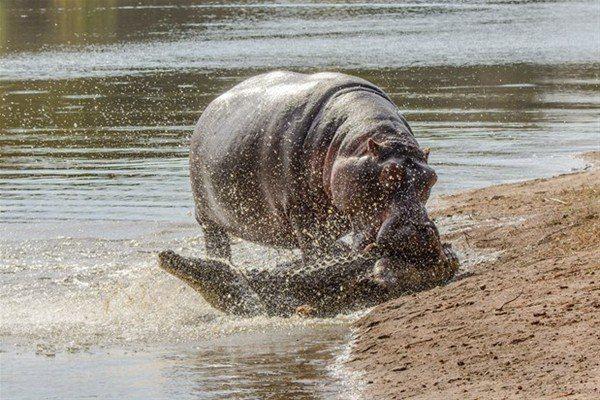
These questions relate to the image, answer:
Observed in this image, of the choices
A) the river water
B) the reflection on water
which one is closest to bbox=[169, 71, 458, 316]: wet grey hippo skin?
the river water

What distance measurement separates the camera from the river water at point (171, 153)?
663 centimetres

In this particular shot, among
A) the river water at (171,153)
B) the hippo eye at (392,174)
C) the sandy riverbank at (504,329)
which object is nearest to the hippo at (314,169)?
the hippo eye at (392,174)

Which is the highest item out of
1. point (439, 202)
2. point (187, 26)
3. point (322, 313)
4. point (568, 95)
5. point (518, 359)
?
point (518, 359)

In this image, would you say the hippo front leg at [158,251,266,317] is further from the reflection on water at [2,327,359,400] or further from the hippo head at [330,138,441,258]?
the hippo head at [330,138,441,258]

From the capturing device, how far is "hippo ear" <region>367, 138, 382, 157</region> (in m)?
7.37

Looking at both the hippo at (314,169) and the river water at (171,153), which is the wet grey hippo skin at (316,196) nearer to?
the hippo at (314,169)

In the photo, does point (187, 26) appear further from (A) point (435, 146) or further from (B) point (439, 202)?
(B) point (439, 202)

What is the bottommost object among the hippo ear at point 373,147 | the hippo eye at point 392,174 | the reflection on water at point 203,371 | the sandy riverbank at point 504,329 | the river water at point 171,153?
the river water at point 171,153

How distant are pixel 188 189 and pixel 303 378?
6.75 metres

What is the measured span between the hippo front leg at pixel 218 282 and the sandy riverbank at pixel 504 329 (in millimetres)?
675

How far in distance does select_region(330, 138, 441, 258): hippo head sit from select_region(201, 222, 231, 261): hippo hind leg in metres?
1.94

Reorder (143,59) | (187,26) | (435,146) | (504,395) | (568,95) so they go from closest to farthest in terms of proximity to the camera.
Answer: (504,395)
(435,146)
(568,95)
(143,59)
(187,26)

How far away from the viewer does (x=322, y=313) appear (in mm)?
7395

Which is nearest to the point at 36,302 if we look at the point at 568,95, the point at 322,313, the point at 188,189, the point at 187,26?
the point at 322,313
